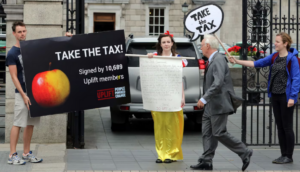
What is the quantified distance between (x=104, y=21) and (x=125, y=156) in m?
24.7

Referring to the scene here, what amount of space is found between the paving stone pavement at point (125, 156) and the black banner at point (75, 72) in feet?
2.37

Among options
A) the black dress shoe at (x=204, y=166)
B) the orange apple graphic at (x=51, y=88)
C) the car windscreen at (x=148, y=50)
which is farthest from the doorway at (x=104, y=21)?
the black dress shoe at (x=204, y=166)

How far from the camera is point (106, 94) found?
7.23m

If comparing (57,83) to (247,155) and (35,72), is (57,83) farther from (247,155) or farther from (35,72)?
(247,155)

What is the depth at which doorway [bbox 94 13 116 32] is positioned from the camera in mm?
31297

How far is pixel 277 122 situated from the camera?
707 centimetres

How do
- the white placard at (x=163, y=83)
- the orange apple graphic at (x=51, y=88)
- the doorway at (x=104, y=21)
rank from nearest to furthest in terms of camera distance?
the orange apple graphic at (x=51, y=88), the white placard at (x=163, y=83), the doorway at (x=104, y=21)

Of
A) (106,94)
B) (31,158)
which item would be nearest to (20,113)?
(31,158)

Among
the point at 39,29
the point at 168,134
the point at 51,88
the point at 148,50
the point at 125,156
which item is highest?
the point at 39,29

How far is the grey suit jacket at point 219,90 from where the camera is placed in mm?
6125

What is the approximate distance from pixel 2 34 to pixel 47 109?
289cm

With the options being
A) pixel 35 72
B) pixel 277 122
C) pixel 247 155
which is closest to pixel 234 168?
pixel 247 155

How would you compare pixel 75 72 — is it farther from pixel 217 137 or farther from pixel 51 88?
pixel 217 137

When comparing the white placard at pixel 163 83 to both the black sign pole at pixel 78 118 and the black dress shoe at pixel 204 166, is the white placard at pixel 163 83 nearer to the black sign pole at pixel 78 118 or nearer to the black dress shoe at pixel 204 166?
the black dress shoe at pixel 204 166
